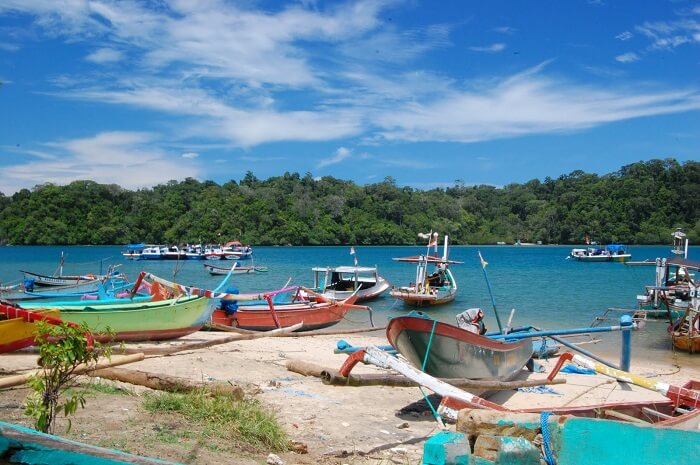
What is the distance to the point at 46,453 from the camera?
2717mm

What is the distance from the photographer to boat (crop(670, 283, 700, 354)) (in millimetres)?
17297

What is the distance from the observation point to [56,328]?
5.18m

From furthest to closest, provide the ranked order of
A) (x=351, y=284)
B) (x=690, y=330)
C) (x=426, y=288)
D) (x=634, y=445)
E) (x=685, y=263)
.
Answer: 1. (x=351, y=284)
2. (x=426, y=288)
3. (x=685, y=263)
4. (x=690, y=330)
5. (x=634, y=445)

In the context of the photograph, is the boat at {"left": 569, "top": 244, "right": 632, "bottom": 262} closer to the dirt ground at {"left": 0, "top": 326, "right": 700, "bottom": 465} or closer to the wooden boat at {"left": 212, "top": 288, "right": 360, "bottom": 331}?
the wooden boat at {"left": 212, "top": 288, "right": 360, "bottom": 331}

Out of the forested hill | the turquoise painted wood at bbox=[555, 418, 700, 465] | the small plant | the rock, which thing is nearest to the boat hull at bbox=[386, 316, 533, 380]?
the rock

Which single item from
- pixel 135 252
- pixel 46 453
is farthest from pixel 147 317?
pixel 135 252

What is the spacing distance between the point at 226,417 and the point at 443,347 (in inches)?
140

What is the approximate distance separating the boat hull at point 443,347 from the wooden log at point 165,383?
2.47 m

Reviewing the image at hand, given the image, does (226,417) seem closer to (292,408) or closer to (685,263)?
(292,408)

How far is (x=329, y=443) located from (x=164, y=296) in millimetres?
10244

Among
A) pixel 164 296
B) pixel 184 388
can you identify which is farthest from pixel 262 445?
pixel 164 296

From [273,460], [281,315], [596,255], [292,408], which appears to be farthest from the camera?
[596,255]

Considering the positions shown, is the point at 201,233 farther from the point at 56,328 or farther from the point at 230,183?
the point at 56,328

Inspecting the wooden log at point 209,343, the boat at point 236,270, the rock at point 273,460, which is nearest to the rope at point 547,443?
the rock at point 273,460
